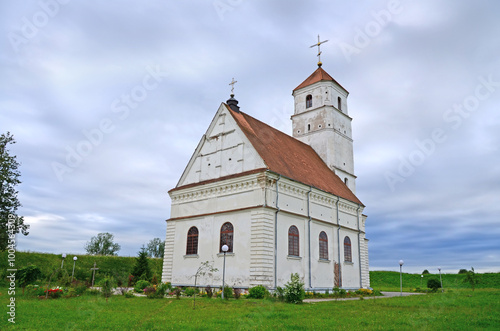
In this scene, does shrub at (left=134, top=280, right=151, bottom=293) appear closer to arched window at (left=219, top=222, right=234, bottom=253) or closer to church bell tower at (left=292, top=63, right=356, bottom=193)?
arched window at (left=219, top=222, right=234, bottom=253)

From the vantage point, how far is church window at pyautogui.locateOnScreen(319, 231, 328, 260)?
26.5 m

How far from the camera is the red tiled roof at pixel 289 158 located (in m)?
25.1

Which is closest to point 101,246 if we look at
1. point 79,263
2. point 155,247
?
point 155,247

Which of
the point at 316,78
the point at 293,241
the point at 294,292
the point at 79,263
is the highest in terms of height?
the point at 316,78

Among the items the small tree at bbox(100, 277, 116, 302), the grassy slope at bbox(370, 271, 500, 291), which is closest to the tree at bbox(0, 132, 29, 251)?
the small tree at bbox(100, 277, 116, 302)

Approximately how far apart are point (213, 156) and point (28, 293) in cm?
1408

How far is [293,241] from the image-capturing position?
23.9 meters

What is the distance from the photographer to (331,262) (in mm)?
27281

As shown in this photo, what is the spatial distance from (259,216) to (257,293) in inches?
180

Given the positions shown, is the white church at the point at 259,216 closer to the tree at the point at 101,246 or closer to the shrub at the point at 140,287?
the shrub at the point at 140,287

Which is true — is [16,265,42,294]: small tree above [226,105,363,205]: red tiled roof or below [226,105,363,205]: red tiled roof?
below

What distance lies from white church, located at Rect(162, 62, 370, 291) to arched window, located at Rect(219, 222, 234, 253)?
0.21 ft

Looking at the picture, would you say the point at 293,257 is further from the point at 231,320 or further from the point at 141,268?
the point at 141,268

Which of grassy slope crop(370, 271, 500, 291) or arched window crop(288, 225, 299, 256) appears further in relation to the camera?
grassy slope crop(370, 271, 500, 291)
